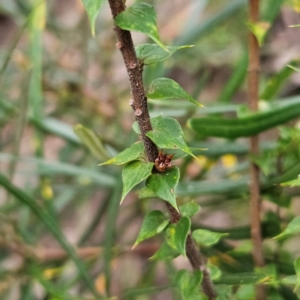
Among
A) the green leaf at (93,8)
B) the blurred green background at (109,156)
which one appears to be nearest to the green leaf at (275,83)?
the blurred green background at (109,156)

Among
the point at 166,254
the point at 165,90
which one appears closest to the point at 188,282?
the point at 166,254

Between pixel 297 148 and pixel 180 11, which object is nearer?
pixel 297 148

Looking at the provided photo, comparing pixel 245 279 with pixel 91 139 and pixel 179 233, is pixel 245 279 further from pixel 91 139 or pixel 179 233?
pixel 91 139

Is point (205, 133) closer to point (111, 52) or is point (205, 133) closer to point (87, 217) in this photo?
point (111, 52)

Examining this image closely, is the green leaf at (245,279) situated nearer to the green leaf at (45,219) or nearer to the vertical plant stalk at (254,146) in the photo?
the vertical plant stalk at (254,146)

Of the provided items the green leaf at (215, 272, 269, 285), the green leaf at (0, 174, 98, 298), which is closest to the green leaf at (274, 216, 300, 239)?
the green leaf at (215, 272, 269, 285)

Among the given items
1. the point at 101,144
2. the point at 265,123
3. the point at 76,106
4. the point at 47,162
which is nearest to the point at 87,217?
the point at 76,106
